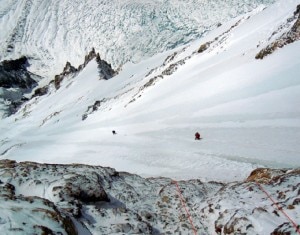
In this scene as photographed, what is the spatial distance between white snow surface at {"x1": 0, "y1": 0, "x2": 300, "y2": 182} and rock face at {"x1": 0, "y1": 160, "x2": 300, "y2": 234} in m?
4.77

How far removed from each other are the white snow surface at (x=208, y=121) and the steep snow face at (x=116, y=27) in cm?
Answer: 4295

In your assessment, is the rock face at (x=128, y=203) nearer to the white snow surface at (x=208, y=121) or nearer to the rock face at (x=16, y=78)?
the white snow surface at (x=208, y=121)

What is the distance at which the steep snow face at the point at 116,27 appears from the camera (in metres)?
96.2

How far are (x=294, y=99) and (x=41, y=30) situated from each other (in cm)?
10721

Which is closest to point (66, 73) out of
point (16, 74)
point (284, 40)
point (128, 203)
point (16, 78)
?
point (16, 78)

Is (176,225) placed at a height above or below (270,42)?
below

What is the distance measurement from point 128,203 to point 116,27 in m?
89.8

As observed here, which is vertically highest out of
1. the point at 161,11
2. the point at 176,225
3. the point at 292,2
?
the point at 161,11

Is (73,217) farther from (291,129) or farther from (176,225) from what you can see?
(291,129)

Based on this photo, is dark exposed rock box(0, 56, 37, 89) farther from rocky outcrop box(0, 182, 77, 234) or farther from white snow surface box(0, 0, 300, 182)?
rocky outcrop box(0, 182, 77, 234)

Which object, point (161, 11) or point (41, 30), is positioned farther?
point (41, 30)

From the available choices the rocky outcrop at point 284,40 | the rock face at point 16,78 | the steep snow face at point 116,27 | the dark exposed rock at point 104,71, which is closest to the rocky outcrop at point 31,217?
the rocky outcrop at point 284,40

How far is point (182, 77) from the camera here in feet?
134

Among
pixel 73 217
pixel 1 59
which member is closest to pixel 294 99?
pixel 73 217
